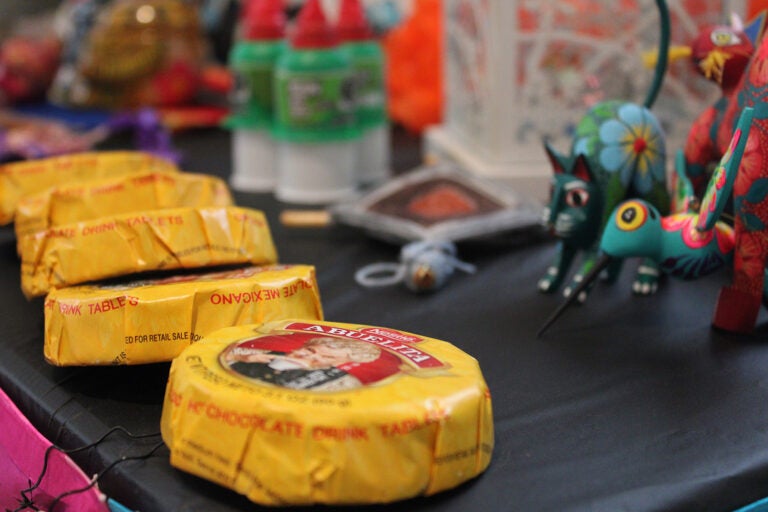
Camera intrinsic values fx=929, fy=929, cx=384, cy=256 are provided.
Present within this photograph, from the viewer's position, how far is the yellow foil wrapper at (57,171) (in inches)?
48.4

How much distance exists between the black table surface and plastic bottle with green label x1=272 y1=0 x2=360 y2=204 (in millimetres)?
284

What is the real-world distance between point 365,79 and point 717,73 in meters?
0.69

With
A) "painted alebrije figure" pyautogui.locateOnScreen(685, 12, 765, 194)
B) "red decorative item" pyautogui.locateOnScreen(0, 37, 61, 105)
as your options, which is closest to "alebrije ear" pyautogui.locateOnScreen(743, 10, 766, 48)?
"painted alebrije figure" pyautogui.locateOnScreen(685, 12, 765, 194)

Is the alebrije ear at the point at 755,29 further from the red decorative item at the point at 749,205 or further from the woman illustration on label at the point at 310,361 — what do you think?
the woman illustration on label at the point at 310,361

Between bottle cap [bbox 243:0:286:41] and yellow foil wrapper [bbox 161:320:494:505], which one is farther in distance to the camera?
bottle cap [bbox 243:0:286:41]

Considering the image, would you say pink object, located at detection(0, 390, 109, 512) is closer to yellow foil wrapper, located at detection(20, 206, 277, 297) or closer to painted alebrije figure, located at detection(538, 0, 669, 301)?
yellow foil wrapper, located at detection(20, 206, 277, 297)

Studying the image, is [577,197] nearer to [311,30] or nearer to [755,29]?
[755,29]

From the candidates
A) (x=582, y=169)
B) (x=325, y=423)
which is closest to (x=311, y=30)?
(x=582, y=169)

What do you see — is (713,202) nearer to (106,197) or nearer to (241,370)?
(241,370)

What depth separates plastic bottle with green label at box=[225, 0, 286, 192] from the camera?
1.53m

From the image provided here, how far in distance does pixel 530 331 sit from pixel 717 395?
0.71 ft

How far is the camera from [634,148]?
1037 mm

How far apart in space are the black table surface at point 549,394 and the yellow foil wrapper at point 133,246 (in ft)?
0.30

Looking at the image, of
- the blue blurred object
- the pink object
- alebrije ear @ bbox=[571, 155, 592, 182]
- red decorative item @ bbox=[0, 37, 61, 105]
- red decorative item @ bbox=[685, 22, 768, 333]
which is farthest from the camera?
red decorative item @ bbox=[0, 37, 61, 105]
